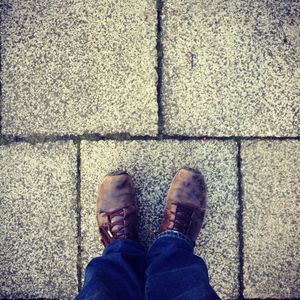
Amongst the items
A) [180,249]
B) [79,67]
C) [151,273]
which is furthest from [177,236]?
[79,67]

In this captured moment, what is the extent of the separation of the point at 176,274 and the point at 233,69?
103 cm

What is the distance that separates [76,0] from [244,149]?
1.14 m

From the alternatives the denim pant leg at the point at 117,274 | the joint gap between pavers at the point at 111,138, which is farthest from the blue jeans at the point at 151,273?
the joint gap between pavers at the point at 111,138

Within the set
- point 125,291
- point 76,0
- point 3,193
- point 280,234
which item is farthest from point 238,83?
point 3,193

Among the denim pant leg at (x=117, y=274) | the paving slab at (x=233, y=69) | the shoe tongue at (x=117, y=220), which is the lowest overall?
the denim pant leg at (x=117, y=274)

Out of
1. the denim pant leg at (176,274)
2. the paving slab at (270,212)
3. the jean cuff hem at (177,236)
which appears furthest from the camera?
the paving slab at (270,212)

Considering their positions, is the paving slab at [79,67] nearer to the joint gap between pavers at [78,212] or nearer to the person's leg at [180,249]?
the joint gap between pavers at [78,212]

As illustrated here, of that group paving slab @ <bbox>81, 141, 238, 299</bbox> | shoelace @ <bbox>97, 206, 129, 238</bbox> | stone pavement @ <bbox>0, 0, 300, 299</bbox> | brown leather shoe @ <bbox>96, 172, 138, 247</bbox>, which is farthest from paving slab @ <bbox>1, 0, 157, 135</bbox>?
shoelace @ <bbox>97, 206, 129, 238</bbox>

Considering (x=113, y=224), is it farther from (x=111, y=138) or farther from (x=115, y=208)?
(x=111, y=138)

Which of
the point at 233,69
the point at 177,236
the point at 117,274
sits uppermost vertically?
the point at 233,69

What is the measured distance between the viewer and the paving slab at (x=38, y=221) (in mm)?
1934

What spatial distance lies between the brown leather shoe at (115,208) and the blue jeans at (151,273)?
8cm

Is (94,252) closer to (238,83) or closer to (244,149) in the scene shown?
(244,149)

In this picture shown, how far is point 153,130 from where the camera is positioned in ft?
6.30
